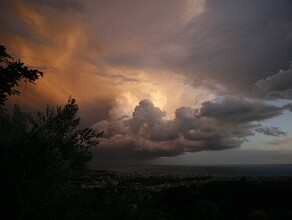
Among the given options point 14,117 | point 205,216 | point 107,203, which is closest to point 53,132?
point 14,117

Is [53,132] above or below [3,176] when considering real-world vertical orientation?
above

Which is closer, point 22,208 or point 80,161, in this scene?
point 22,208

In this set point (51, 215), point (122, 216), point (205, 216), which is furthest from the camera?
point (205, 216)

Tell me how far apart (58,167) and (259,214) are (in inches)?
1147

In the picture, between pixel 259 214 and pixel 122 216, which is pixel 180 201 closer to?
pixel 259 214

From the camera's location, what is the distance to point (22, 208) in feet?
37.5

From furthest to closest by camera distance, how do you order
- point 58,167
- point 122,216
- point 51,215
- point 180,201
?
point 180,201 → point 122,216 → point 58,167 → point 51,215

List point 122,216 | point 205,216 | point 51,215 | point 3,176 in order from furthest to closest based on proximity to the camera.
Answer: point 205,216, point 122,216, point 51,215, point 3,176

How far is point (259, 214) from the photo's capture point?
34500 millimetres

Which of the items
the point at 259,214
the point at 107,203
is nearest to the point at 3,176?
the point at 107,203

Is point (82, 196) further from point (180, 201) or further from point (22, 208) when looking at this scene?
point (180, 201)

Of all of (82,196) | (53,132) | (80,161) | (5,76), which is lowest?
(82,196)

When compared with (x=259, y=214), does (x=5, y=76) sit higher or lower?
higher

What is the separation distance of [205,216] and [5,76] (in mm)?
24498
